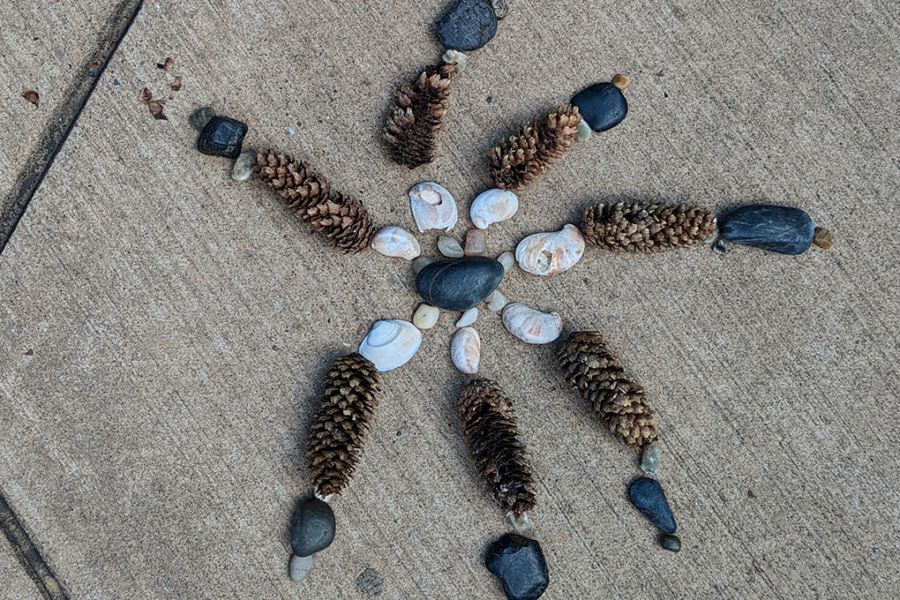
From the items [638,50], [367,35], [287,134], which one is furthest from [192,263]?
[638,50]

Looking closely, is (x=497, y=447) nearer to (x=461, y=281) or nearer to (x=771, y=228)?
(x=461, y=281)

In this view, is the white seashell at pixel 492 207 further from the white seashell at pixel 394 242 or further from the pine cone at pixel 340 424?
the pine cone at pixel 340 424

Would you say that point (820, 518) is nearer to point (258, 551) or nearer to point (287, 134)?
point (258, 551)

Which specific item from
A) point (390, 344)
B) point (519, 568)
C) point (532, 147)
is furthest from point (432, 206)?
point (519, 568)

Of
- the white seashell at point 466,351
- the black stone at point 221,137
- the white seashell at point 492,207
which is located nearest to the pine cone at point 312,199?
the black stone at point 221,137

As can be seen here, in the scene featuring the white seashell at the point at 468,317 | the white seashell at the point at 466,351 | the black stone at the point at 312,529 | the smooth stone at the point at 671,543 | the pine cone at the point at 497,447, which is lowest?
the smooth stone at the point at 671,543

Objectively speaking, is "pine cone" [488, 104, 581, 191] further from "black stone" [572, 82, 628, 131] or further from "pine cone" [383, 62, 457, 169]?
"pine cone" [383, 62, 457, 169]
